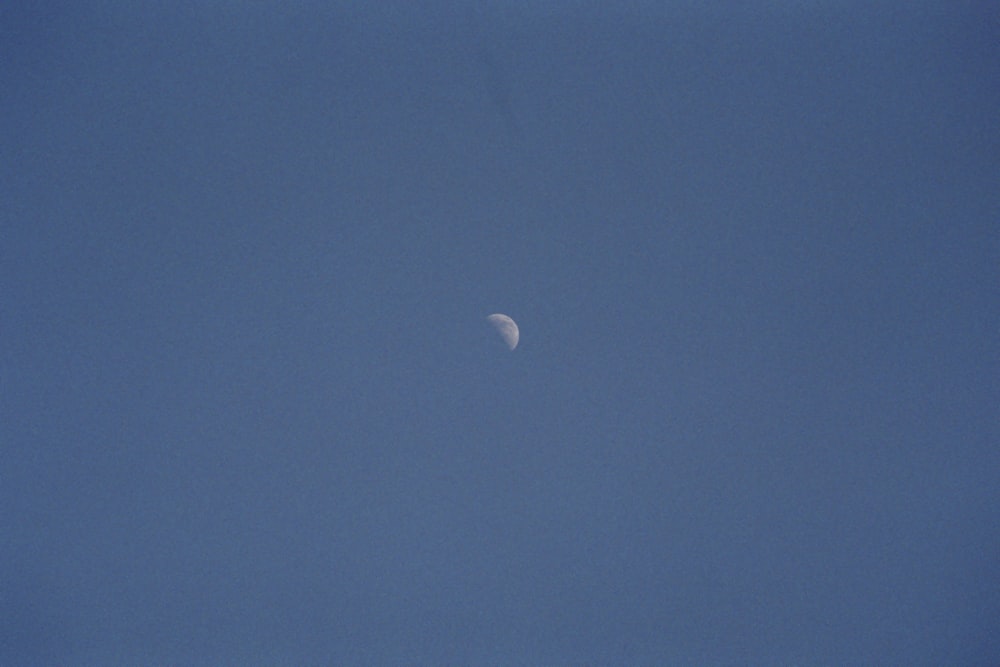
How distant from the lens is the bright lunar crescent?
280 cm

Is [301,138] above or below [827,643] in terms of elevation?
above

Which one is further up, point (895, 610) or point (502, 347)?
point (502, 347)

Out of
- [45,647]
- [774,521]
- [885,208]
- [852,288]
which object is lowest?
[45,647]

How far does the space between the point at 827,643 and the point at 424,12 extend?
2.72m

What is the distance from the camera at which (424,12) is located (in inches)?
113

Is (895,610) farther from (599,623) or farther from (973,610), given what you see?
(599,623)

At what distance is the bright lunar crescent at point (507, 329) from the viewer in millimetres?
2803

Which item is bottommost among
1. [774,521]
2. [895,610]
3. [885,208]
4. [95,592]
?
[95,592]

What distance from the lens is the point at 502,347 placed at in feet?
9.20

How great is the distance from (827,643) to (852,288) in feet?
4.19

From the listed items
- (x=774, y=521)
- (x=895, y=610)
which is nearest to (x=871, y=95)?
(x=774, y=521)

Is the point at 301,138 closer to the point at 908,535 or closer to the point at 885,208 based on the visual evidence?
the point at 885,208

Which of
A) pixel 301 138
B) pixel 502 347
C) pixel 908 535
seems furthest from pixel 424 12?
pixel 908 535

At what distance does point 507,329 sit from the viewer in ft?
9.20
